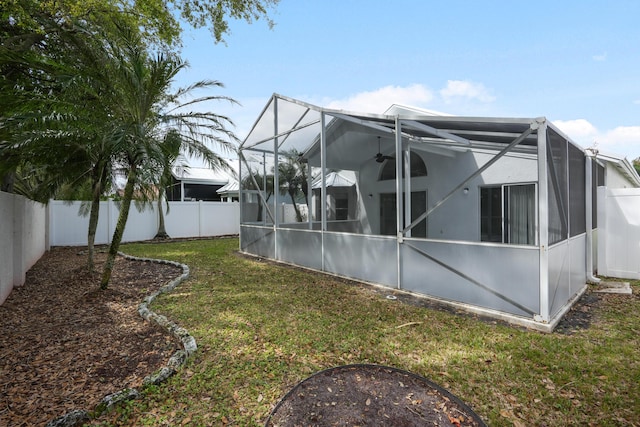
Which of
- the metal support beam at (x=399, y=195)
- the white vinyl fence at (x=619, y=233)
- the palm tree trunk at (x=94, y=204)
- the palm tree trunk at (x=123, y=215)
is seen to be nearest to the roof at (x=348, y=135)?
the metal support beam at (x=399, y=195)

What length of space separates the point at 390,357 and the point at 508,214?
23.5ft

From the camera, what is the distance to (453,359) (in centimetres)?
349

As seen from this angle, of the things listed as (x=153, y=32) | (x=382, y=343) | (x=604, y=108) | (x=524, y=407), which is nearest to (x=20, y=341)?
(x=382, y=343)

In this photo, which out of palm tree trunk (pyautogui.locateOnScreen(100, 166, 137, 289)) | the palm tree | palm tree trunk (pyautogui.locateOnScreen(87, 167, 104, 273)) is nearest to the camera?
the palm tree

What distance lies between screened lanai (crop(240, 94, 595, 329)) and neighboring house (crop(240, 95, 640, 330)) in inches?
1.1

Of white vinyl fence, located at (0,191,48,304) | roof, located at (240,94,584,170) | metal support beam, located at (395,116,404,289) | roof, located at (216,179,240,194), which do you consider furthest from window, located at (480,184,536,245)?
roof, located at (216,179,240,194)

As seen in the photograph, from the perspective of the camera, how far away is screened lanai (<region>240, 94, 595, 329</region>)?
4633mm

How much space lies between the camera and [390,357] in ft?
11.7

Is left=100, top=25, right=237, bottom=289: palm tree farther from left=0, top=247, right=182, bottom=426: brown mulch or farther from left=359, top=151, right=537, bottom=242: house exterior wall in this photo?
left=359, top=151, right=537, bottom=242: house exterior wall

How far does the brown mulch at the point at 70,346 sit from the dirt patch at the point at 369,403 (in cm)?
161

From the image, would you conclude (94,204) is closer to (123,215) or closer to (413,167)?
(123,215)

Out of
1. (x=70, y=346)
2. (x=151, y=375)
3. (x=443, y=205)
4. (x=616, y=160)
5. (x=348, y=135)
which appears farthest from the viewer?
(x=443, y=205)

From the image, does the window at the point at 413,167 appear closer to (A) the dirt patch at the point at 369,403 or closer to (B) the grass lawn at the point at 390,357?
(B) the grass lawn at the point at 390,357

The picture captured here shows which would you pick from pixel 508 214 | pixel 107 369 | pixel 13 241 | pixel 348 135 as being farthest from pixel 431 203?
pixel 13 241
